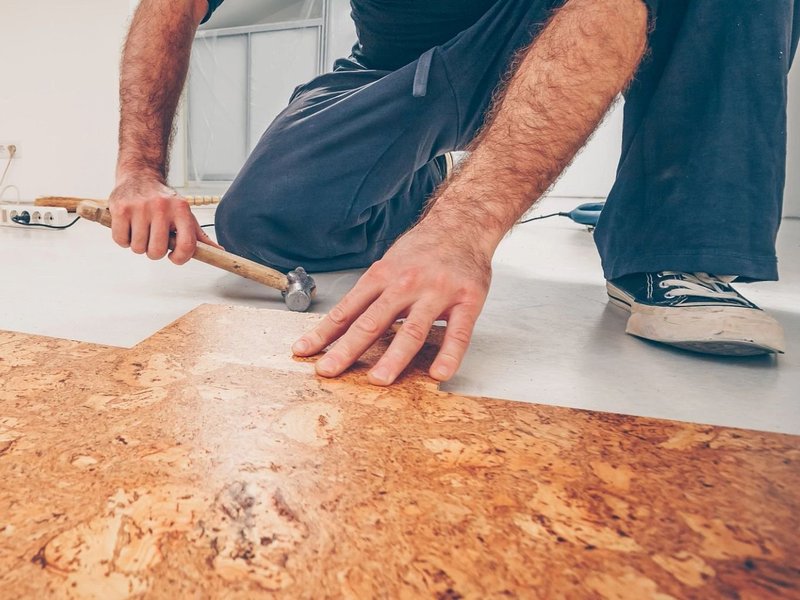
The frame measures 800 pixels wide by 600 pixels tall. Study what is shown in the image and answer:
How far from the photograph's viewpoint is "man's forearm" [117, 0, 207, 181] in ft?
4.10

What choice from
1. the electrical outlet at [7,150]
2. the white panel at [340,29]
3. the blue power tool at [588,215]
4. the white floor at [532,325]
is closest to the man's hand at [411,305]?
the white floor at [532,325]

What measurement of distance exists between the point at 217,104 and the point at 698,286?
4.15 meters

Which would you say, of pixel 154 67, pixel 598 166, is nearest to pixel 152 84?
pixel 154 67

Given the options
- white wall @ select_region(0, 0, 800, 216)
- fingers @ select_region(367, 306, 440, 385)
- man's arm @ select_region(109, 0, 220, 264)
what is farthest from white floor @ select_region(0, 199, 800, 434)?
white wall @ select_region(0, 0, 800, 216)

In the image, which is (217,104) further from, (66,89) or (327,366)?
(327,366)

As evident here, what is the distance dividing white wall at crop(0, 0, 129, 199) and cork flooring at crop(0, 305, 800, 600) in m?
3.74

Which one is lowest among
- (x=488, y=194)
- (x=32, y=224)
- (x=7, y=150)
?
(x=32, y=224)

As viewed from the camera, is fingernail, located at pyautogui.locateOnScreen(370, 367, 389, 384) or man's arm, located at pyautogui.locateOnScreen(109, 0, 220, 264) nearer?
fingernail, located at pyautogui.locateOnScreen(370, 367, 389, 384)

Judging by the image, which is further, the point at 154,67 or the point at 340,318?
the point at 154,67

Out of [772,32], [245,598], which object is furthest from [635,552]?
[772,32]

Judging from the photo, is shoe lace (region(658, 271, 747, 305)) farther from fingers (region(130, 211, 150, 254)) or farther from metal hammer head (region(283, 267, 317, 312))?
fingers (region(130, 211, 150, 254))

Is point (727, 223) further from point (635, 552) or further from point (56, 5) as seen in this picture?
point (56, 5)

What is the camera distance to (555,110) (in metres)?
0.87

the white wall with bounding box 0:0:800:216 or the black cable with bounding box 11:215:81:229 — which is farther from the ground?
the white wall with bounding box 0:0:800:216
